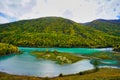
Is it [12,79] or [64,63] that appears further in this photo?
[64,63]

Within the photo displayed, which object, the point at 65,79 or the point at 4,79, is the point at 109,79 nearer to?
the point at 65,79

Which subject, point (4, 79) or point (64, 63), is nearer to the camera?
point (4, 79)

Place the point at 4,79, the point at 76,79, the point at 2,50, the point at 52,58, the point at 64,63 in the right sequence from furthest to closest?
the point at 2,50, the point at 52,58, the point at 64,63, the point at 76,79, the point at 4,79

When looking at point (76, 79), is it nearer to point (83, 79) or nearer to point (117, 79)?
point (83, 79)

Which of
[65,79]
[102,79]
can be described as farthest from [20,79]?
[102,79]

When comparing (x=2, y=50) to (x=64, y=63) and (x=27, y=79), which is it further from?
(x=27, y=79)

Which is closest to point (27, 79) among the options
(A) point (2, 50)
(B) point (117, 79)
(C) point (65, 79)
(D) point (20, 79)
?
(D) point (20, 79)

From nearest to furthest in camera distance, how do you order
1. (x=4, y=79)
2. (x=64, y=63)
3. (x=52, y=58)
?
(x=4, y=79), (x=64, y=63), (x=52, y=58)

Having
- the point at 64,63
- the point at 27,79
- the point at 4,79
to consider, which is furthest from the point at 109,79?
the point at 64,63

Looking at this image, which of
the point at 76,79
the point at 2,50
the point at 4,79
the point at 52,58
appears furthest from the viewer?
the point at 2,50

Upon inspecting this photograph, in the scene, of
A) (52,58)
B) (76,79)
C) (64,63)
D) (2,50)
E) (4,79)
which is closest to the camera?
(4,79)
